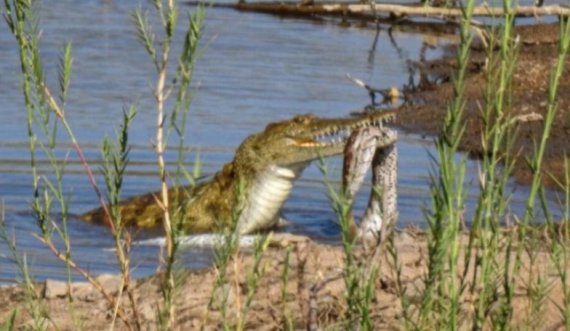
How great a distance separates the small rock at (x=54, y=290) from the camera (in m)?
6.99

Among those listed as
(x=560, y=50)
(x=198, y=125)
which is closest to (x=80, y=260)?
(x=198, y=125)

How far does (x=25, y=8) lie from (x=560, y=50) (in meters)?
1.51

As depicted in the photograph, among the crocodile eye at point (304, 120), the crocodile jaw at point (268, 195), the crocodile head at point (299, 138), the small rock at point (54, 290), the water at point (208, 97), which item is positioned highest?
the small rock at point (54, 290)

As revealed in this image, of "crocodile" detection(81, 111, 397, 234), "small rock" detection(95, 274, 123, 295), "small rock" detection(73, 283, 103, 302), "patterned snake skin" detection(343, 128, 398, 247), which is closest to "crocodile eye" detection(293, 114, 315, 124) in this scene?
"crocodile" detection(81, 111, 397, 234)

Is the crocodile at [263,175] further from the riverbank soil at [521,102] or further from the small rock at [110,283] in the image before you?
the small rock at [110,283]

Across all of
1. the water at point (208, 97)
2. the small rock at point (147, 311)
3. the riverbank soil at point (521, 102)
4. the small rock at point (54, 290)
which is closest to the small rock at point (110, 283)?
the small rock at point (54, 290)

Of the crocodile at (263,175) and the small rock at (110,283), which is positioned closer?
the small rock at (110,283)

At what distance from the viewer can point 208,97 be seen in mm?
14898

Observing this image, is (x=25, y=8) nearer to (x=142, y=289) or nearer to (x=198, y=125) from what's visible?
(x=142, y=289)

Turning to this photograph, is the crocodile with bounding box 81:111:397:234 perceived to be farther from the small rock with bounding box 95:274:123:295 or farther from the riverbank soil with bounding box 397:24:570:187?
the small rock with bounding box 95:274:123:295

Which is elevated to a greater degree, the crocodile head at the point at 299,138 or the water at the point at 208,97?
the crocodile head at the point at 299,138

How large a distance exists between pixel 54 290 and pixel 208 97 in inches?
314

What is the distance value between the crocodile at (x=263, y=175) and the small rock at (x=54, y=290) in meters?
3.20

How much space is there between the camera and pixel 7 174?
38.2 feet
